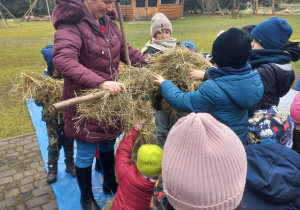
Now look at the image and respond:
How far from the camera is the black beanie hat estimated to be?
1.87 m

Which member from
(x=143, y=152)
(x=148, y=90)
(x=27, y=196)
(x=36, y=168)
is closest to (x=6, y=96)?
(x=36, y=168)

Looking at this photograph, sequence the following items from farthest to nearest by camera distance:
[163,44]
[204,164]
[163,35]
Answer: [163,35]
[163,44]
[204,164]

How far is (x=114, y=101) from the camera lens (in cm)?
214

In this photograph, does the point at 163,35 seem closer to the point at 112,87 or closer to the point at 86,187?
the point at 112,87

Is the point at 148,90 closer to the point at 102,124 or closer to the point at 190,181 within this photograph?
the point at 102,124

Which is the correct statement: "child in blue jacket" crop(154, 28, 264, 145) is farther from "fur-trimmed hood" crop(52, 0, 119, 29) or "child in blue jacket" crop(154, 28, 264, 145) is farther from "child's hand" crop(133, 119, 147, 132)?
"fur-trimmed hood" crop(52, 0, 119, 29)

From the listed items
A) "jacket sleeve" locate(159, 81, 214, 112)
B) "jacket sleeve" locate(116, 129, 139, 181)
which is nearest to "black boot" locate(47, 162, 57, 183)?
"jacket sleeve" locate(116, 129, 139, 181)

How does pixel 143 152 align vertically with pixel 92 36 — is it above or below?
below

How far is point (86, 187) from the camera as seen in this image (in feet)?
8.82

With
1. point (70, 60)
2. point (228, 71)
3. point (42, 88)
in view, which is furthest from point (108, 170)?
point (228, 71)

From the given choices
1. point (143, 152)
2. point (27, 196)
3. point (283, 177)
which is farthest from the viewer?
point (27, 196)

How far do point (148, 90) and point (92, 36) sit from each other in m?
0.66

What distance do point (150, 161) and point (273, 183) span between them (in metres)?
0.79

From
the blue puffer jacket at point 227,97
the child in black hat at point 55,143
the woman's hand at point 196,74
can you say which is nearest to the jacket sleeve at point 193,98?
the blue puffer jacket at point 227,97
